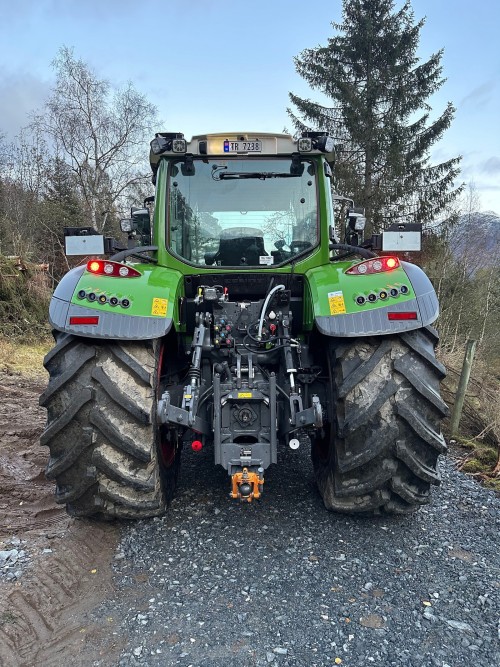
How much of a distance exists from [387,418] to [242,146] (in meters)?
2.21

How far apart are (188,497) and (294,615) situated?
1.46 metres

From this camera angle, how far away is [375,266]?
328cm

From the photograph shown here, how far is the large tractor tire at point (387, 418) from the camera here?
3.03m

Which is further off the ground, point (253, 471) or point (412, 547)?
point (253, 471)

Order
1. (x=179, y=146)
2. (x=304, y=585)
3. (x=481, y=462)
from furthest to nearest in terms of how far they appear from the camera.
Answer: (x=481, y=462) < (x=179, y=146) < (x=304, y=585)

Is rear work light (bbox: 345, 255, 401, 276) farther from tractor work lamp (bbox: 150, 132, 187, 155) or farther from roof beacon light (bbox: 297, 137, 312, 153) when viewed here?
tractor work lamp (bbox: 150, 132, 187, 155)

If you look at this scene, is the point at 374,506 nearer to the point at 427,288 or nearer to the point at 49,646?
the point at 427,288

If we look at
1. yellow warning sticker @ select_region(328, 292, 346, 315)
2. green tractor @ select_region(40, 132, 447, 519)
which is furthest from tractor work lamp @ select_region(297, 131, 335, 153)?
yellow warning sticker @ select_region(328, 292, 346, 315)

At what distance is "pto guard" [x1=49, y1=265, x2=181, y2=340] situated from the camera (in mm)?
3049

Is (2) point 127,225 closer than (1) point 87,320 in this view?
No

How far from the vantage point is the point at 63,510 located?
374 centimetres

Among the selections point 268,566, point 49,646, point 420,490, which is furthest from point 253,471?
point 49,646

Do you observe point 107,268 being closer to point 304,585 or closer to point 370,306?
point 370,306

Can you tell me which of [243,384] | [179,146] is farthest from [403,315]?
[179,146]
